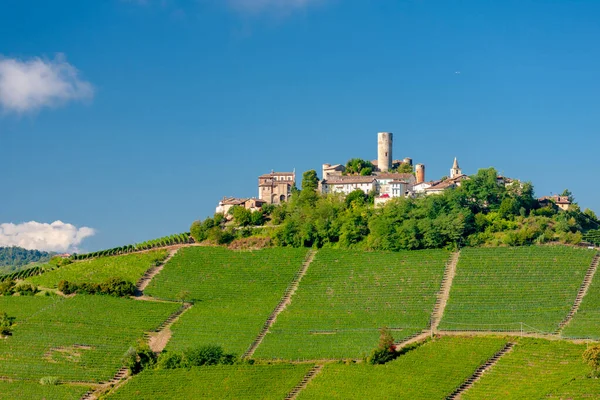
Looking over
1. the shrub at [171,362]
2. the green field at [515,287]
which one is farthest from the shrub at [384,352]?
the shrub at [171,362]

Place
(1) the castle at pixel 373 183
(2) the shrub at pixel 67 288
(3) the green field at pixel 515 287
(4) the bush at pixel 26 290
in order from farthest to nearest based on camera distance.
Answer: (1) the castle at pixel 373 183 < (4) the bush at pixel 26 290 < (2) the shrub at pixel 67 288 < (3) the green field at pixel 515 287

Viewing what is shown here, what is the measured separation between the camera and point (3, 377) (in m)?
68.2

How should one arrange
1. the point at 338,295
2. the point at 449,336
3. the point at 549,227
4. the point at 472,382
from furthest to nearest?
the point at 549,227, the point at 338,295, the point at 449,336, the point at 472,382

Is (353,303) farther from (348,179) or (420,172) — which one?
(420,172)

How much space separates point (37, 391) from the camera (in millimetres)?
65500

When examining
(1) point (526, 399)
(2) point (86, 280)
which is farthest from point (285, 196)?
(1) point (526, 399)

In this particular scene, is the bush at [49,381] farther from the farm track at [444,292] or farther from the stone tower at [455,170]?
the stone tower at [455,170]

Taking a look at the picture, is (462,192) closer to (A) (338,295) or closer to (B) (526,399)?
(A) (338,295)

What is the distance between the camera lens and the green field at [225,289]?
237ft

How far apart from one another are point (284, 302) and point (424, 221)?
15555 millimetres

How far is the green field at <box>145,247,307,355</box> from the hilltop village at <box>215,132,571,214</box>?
14.2 m

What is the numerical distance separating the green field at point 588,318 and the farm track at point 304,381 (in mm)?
17482

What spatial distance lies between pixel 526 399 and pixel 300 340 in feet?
63.3

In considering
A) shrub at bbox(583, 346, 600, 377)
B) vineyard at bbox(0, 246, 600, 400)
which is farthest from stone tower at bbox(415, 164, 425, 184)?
shrub at bbox(583, 346, 600, 377)
